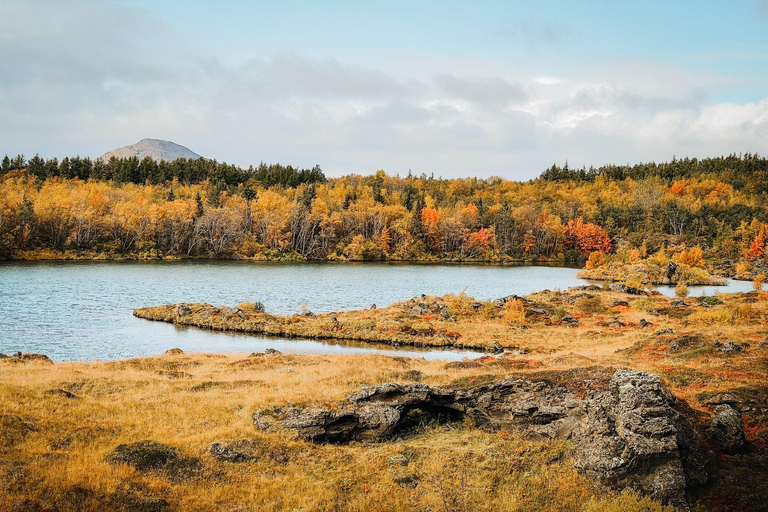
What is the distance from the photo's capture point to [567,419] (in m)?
18.9

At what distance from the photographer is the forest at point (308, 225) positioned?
130125 millimetres

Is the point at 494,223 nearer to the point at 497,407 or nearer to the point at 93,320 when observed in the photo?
the point at 93,320

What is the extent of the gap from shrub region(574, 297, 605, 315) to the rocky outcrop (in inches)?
1785

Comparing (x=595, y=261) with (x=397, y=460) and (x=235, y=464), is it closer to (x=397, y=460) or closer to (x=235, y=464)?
(x=397, y=460)

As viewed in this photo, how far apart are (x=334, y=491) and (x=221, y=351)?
104 ft

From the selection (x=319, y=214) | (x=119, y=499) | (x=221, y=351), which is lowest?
(x=221, y=351)

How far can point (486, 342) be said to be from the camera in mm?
48219

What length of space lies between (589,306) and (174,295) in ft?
187

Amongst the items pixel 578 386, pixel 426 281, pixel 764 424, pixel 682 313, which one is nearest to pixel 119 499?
pixel 578 386

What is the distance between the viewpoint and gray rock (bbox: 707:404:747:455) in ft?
53.1

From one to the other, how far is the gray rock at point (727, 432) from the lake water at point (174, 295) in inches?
1095

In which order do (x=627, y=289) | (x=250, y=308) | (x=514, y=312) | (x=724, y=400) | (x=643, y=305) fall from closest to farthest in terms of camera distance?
(x=724, y=400)
(x=250, y=308)
(x=514, y=312)
(x=643, y=305)
(x=627, y=289)

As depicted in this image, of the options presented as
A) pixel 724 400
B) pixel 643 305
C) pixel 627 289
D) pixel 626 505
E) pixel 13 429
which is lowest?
pixel 626 505

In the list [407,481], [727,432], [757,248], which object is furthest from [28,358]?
[757,248]
